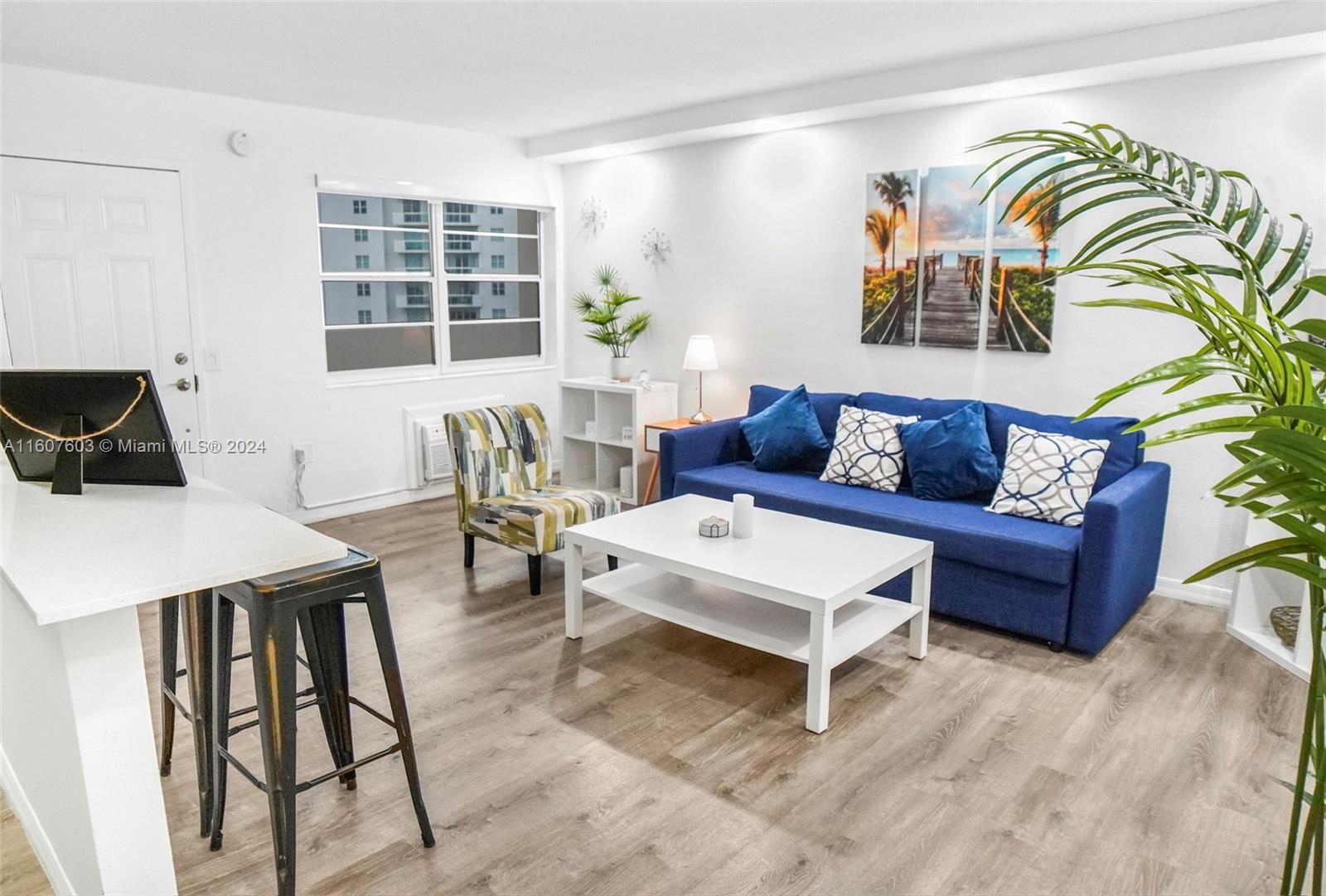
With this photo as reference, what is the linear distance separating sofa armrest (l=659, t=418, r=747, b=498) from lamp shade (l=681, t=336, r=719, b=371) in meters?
0.48

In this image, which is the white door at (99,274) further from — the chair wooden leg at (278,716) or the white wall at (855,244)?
the chair wooden leg at (278,716)

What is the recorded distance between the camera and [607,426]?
578 cm

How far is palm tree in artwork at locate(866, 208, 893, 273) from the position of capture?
15.1 ft

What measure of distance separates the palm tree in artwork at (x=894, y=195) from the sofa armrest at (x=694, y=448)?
1265 millimetres

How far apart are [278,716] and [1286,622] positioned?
3.47 meters

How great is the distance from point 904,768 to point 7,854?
A: 239 cm

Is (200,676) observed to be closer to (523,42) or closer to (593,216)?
(523,42)

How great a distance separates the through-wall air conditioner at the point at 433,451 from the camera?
5.66 meters

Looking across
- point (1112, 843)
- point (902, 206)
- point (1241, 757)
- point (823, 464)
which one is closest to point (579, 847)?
point (1112, 843)

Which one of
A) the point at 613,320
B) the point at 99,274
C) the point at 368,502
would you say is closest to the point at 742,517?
the point at 613,320

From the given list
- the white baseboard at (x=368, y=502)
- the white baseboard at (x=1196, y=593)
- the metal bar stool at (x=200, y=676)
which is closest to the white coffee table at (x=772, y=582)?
the metal bar stool at (x=200, y=676)

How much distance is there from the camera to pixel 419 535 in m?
4.93

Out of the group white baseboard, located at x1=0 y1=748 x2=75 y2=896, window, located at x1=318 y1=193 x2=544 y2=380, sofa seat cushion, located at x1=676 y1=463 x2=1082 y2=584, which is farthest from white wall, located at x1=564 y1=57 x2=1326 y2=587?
white baseboard, located at x1=0 y1=748 x2=75 y2=896

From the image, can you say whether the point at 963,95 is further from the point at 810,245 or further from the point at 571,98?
the point at 571,98
